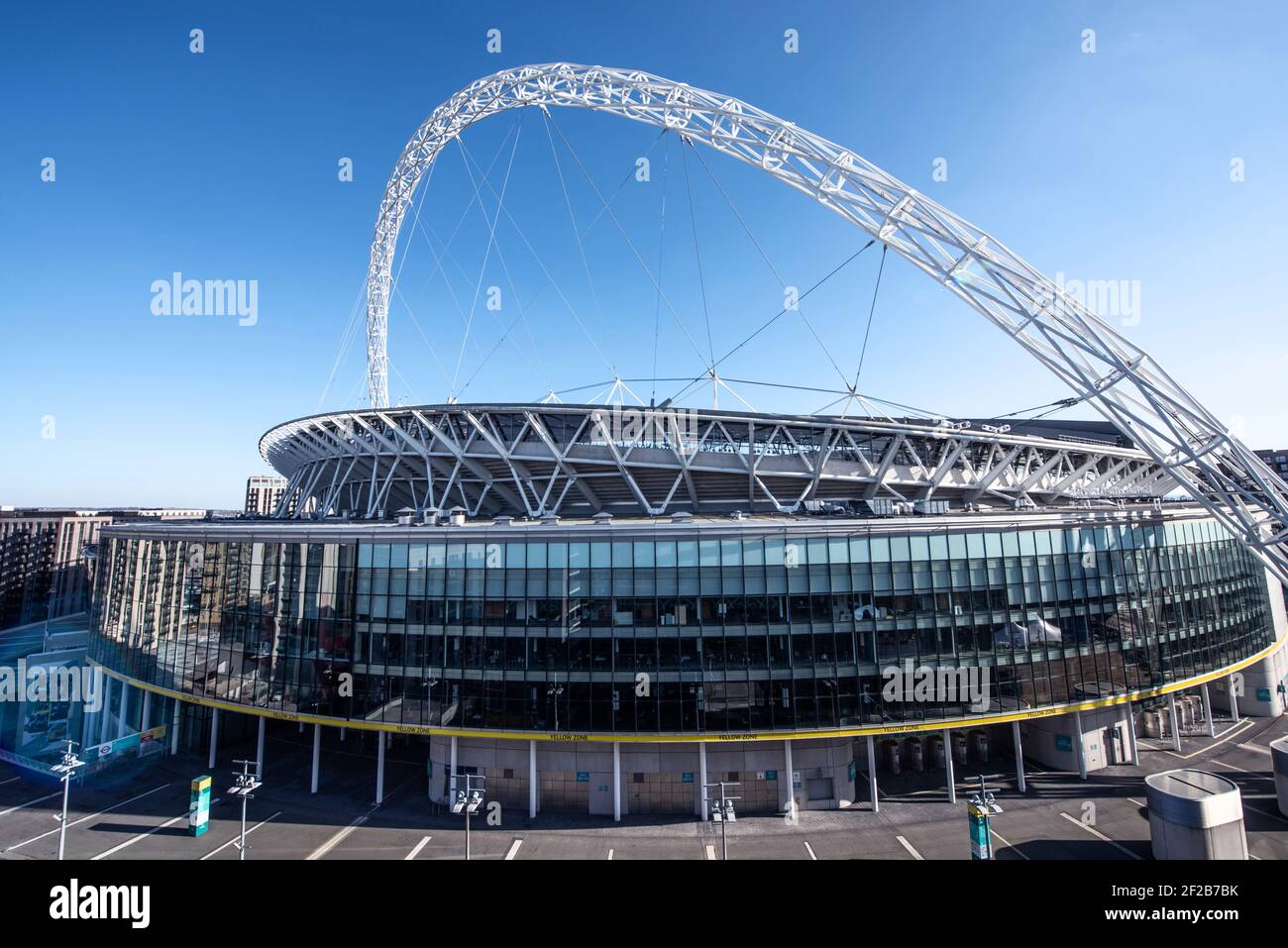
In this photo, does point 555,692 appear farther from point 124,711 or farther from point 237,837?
point 124,711

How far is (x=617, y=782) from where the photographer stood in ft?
79.5

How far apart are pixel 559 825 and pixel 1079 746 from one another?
25205 millimetres

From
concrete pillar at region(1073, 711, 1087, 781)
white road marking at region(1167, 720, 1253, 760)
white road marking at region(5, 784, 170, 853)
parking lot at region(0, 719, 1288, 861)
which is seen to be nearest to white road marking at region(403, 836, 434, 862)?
parking lot at region(0, 719, 1288, 861)

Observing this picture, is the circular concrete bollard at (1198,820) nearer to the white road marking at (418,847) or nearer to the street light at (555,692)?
the street light at (555,692)

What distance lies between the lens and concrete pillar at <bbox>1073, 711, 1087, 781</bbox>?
27.7m

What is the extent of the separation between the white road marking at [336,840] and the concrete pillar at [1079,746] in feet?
109

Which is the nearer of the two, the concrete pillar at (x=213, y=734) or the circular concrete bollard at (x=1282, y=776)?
the circular concrete bollard at (x=1282, y=776)

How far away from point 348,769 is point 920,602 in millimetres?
29833

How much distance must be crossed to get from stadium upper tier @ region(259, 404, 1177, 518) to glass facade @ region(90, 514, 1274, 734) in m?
7.48

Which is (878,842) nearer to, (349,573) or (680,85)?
(349,573)

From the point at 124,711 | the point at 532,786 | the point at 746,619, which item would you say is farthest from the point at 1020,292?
the point at 124,711

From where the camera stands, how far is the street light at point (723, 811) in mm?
20938

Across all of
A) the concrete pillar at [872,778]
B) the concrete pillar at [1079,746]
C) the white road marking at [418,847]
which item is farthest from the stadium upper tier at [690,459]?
the white road marking at [418,847]

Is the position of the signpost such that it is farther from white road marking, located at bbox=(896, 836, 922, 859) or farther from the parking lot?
white road marking, located at bbox=(896, 836, 922, 859)
